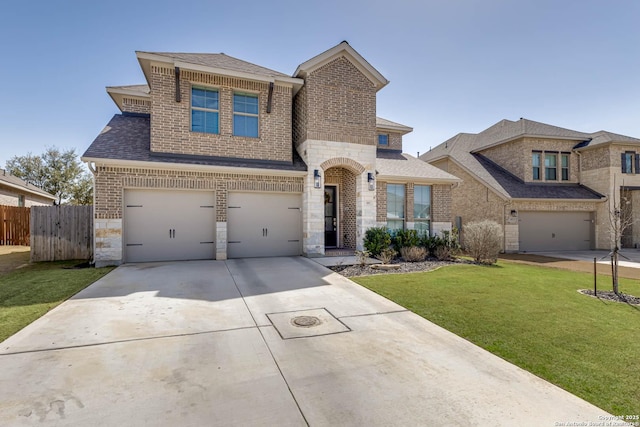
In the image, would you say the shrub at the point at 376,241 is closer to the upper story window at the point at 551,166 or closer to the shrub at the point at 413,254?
the shrub at the point at 413,254

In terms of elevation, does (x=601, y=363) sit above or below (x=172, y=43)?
below

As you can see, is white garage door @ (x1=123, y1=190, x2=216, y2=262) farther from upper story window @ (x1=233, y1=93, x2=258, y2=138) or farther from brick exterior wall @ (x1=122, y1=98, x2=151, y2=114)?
brick exterior wall @ (x1=122, y1=98, x2=151, y2=114)

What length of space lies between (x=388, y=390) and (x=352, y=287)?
13.8 feet

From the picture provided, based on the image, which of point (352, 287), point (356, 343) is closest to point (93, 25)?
point (352, 287)

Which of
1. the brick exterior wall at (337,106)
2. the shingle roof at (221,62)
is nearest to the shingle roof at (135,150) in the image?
the brick exterior wall at (337,106)

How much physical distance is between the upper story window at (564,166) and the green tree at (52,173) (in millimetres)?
40895

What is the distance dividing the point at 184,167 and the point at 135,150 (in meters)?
1.78

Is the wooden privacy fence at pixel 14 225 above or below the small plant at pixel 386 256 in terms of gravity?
above

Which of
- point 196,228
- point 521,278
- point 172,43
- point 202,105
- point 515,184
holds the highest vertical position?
point 172,43

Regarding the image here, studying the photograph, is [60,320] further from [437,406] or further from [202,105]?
[202,105]

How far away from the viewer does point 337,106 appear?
11.8m

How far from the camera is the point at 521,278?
8.55 m

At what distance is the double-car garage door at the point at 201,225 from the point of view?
9.88 meters

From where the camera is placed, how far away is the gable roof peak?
37.3ft
